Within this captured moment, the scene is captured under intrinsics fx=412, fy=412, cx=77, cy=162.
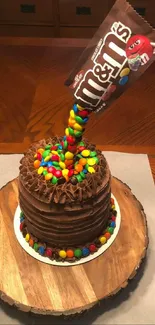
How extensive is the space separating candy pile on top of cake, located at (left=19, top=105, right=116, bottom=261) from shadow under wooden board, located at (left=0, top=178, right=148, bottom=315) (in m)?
0.05

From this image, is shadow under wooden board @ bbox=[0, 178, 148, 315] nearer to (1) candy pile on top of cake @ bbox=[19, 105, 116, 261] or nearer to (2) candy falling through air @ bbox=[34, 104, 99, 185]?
(1) candy pile on top of cake @ bbox=[19, 105, 116, 261]

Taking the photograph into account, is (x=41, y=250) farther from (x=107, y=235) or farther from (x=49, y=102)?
(x=49, y=102)

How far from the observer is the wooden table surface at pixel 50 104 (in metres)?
1.61

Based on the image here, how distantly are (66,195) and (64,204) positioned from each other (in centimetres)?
3

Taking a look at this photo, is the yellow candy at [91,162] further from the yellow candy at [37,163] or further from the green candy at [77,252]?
the green candy at [77,252]

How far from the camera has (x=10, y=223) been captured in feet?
4.10

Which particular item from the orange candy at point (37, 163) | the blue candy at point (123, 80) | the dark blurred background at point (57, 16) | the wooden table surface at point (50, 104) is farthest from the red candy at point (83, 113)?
the dark blurred background at point (57, 16)

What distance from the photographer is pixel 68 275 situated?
1.11 metres

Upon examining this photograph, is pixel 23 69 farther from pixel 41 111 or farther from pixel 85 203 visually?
pixel 85 203

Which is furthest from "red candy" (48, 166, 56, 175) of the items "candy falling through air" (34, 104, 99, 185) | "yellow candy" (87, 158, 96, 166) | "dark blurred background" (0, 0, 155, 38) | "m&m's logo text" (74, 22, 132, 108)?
"dark blurred background" (0, 0, 155, 38)

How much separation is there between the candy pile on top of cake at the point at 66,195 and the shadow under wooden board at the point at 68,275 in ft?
0.15

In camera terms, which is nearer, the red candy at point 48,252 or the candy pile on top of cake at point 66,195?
the candy pile on top of cake at point 66,195

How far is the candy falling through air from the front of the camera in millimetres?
969

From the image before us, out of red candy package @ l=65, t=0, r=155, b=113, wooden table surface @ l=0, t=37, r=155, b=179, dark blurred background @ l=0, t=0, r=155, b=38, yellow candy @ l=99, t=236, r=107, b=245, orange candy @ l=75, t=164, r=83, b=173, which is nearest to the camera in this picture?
red candy package @ l=65, t=0, r=155, b=113
